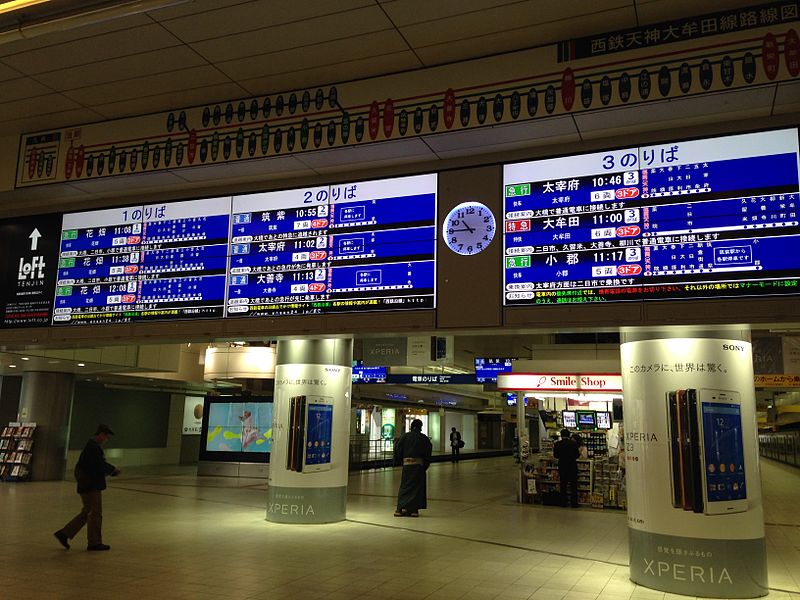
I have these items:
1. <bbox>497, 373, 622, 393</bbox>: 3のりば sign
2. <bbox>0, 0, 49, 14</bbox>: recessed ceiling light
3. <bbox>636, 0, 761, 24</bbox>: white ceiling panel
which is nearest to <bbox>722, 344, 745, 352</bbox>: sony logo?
<bbox>636, 0, 761, 24</bbox>: white ceiling panel

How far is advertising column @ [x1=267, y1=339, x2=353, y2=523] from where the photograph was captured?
9000 millimetres

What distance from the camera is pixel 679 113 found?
4.77 m

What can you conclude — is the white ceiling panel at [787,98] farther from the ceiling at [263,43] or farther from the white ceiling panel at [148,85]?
the white ceiling panel at [148,85]

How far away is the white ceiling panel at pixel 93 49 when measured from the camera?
5.04 metres

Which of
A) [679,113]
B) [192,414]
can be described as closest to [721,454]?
[679,113]

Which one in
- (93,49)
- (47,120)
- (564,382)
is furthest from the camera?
(564,382)

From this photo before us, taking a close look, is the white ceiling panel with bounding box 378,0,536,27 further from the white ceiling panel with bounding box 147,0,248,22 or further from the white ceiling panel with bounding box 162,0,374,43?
the white ceiling panel with bounding box 147,0,248,22

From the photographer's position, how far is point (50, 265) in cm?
675

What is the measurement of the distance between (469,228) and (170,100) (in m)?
3.06

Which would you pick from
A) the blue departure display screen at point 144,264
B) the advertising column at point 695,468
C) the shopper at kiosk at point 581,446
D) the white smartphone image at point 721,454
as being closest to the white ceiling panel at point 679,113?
the advertising column at point 695,468

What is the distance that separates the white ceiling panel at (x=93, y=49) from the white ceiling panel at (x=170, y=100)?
708mm

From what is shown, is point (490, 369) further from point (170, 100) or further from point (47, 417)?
point (170, 100)

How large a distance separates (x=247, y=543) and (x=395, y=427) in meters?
21.9

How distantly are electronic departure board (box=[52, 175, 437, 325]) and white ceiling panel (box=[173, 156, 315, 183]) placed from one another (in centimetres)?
19
